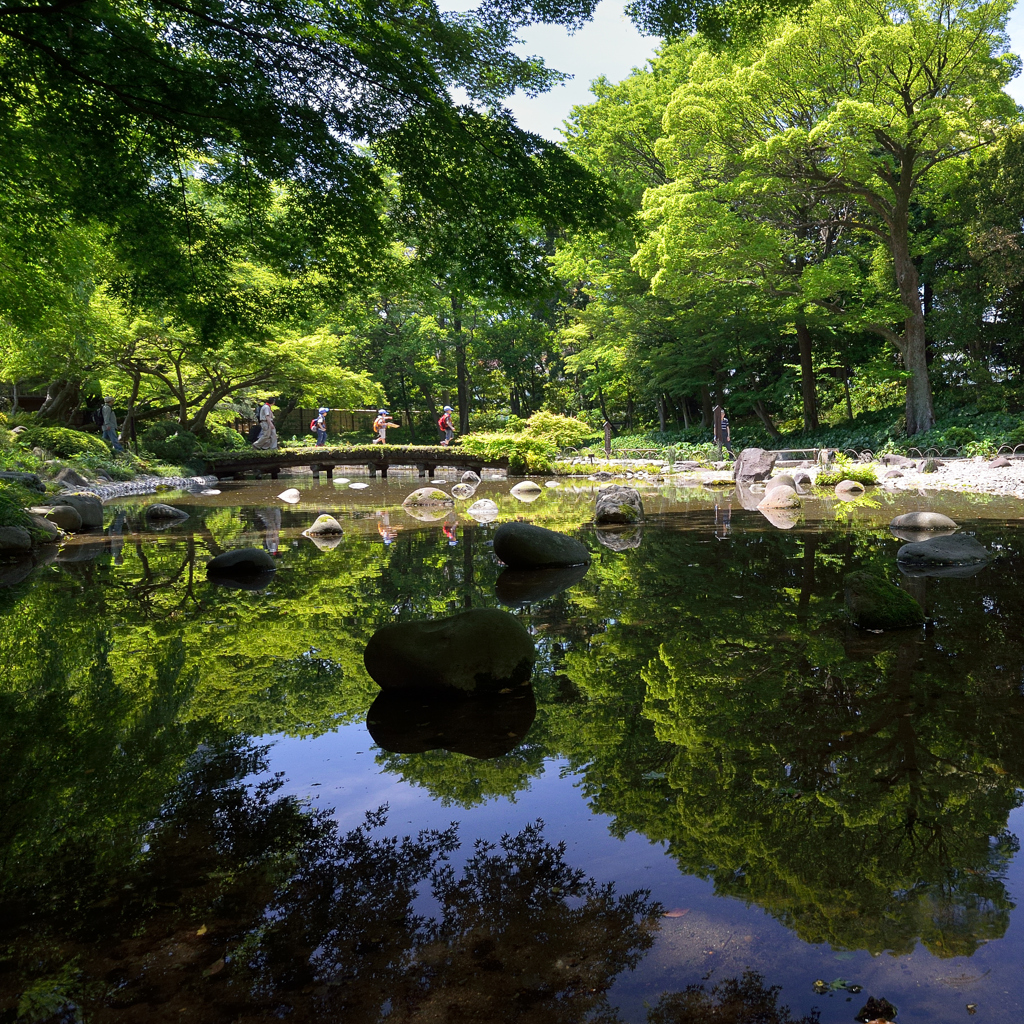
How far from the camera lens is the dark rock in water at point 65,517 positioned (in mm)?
11930

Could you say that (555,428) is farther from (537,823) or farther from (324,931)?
(324,931)

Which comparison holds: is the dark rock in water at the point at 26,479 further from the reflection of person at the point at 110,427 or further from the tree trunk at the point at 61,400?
the tree trunk at the point at 61,400

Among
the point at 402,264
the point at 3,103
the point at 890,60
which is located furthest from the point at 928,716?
the point at 890,60

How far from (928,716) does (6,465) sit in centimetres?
1739

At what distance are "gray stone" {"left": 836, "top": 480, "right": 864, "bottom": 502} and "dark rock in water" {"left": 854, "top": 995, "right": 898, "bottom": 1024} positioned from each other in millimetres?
14368

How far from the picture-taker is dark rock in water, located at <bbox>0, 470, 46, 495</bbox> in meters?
13.2

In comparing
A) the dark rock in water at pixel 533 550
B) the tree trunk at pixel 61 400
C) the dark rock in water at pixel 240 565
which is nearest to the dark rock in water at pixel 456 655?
the dark rock in water at pixel 533 550

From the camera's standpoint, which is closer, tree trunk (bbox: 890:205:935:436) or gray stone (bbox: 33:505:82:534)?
gray stone (bbox: 33:505:82:534)

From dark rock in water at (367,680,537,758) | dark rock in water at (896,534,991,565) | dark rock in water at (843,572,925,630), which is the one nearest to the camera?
dark rock in water at (367,680,537,758)

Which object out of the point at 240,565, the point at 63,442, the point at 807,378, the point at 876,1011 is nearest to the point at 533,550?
the point at 240,565

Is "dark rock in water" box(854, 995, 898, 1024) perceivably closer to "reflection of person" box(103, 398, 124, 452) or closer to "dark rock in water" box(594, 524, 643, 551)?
"dark rock in water" box(594, 524, 643, 551)

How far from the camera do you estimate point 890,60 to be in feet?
59.7

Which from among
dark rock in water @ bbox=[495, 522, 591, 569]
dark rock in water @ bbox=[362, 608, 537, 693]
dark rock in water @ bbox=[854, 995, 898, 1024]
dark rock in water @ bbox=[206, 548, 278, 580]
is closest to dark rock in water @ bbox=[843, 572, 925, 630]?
dark rock in water @ bbox=[362, 608, 537, 693]

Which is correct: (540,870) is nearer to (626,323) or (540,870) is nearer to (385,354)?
(626,323)
